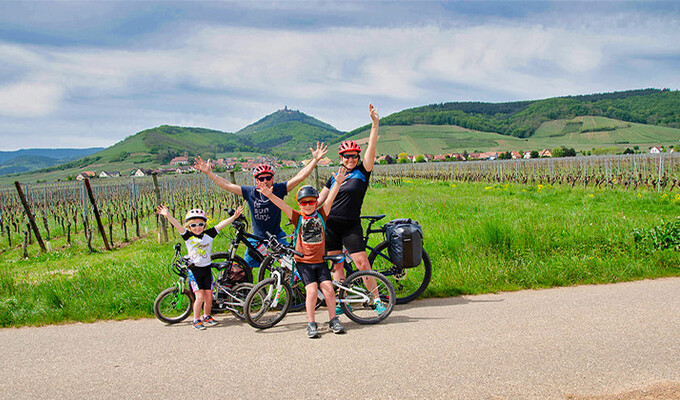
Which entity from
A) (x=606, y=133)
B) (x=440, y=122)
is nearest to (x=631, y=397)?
(x=606, y=133)

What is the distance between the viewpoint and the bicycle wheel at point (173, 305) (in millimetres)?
4703

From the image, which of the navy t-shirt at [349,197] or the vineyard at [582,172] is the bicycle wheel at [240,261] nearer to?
the navy t-shirt at [349,197]

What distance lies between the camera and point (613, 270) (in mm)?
5746

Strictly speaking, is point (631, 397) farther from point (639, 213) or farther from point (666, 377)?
point (639, 213)

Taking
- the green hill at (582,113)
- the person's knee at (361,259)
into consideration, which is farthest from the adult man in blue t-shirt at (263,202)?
the green hill at (582,113)

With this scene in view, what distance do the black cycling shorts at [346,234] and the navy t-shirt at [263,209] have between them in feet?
2.41

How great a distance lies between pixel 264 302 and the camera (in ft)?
14.7

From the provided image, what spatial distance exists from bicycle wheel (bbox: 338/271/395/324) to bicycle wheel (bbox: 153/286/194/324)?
70.0 inches

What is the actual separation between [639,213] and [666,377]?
38.0 ft

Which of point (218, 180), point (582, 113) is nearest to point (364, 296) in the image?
point (218, 180)

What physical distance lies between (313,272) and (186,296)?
159 centimetres

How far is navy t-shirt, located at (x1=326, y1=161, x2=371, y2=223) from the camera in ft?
15.3

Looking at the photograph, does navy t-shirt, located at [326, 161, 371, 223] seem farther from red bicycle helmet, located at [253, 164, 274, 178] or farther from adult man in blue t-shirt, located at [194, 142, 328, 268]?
red bicycle helmet, located at [253, 164, 274, 178]

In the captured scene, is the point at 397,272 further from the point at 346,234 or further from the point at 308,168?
the point at 308,168
